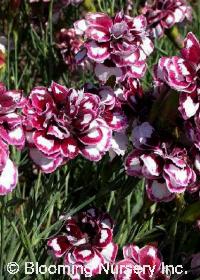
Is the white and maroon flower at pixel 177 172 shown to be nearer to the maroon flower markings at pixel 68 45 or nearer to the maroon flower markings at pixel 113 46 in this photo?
the maroon flower markings at pixel 113 46

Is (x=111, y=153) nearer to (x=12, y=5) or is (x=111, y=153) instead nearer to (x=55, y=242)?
(x=55, y=242)

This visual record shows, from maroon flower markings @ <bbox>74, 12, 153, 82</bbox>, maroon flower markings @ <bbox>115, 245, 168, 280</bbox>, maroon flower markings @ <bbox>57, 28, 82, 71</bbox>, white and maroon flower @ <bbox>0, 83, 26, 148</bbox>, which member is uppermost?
maroon flower markings @ <bbox>74, 12, 153, 82</bbox>

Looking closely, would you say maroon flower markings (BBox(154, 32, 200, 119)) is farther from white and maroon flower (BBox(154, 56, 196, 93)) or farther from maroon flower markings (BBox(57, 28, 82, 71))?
maroon flower markings (BBox(57, 28, 82, 71))

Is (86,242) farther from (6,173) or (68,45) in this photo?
(68,45)

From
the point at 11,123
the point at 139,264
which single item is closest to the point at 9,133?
the point at 11,123

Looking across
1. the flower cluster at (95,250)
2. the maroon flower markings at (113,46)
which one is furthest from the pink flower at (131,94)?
Result: the flower cluster at (95,250)

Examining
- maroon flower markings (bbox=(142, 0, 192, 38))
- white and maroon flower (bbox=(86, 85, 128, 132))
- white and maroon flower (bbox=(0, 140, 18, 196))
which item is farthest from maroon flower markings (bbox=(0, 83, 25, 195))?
maroon flower markings (bbox=(142, 0, 192, 38))
